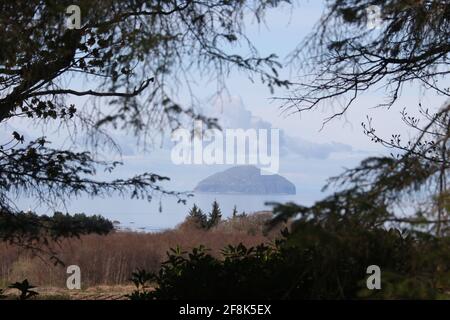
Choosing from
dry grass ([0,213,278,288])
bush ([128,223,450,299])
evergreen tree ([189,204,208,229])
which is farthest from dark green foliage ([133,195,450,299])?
evergreen tree ([189,204,208,229])

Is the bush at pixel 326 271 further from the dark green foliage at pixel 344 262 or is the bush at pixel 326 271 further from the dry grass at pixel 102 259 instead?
the dry grass at pixel 102 259

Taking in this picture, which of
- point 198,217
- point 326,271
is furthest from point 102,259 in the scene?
point 326,271

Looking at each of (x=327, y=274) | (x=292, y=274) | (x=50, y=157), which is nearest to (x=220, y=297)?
(x=292, y=274)

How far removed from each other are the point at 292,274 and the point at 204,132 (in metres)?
1.27

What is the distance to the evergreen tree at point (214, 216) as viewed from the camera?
16734 mm

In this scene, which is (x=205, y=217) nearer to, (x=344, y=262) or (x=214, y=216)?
(x=214, y=216)

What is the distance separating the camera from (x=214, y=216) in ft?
55.0

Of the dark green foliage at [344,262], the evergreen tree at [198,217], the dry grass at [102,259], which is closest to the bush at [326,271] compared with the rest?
the dark green foliage at [344,262]

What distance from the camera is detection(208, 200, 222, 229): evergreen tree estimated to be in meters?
16.7

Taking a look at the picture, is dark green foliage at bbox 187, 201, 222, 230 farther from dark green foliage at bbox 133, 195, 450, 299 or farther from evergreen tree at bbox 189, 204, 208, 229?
dark green foliage at bbox 133, 195, 450, 299
